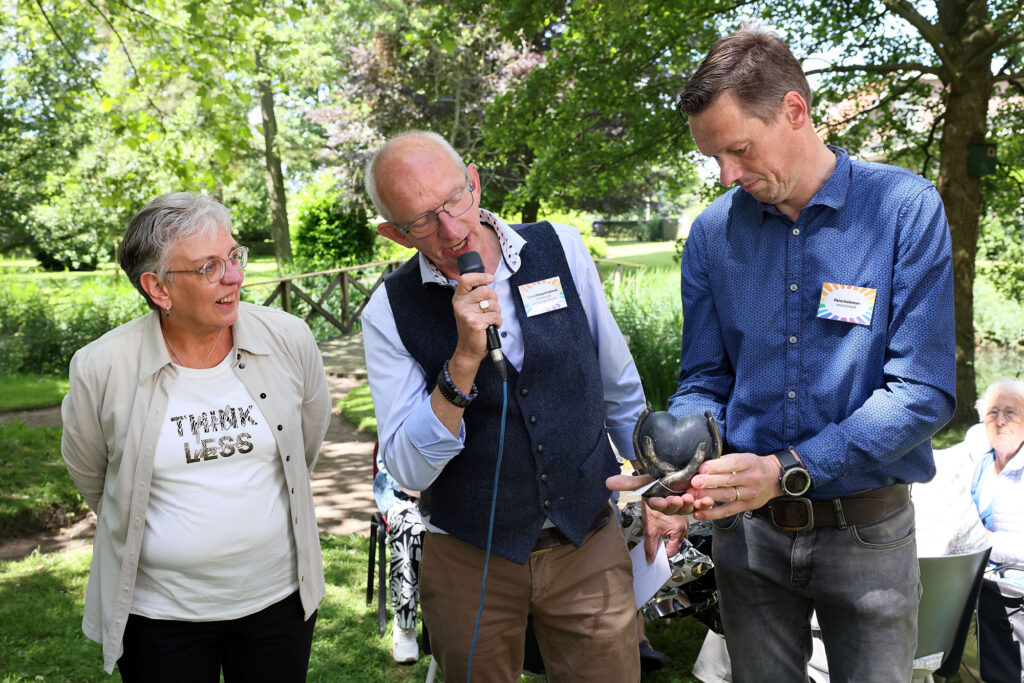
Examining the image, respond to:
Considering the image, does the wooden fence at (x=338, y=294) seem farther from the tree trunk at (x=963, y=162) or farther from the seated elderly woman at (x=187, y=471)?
the seated elderly woman at (x=187, y=471)

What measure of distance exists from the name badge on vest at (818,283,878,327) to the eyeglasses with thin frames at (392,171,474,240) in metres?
0.83

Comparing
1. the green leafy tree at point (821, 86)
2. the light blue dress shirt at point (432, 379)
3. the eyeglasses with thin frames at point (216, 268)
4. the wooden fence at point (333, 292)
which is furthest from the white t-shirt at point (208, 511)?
the wooden fence at point (333, 292)

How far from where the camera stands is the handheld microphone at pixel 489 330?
5.97ft

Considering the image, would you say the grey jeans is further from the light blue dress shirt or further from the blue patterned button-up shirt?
the light blue dress shirt

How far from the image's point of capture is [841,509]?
1741 millimetres

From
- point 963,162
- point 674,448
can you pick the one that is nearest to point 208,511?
point 674,448

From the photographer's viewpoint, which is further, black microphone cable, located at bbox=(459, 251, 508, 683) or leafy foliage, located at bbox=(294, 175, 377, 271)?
leafy foliage, located at bbox=(294, 175, 377, 271)

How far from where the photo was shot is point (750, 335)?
1.83 meters

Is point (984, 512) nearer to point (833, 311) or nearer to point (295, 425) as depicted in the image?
point (833, 311)

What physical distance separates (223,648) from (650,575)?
4.12 ft

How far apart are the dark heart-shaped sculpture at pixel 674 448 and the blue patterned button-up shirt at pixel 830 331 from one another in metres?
0.17

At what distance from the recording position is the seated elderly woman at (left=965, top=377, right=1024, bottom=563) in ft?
11.0

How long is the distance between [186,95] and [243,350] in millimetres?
20799

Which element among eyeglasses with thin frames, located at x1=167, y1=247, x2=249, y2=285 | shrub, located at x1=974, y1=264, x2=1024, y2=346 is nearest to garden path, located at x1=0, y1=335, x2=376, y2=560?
eyeglasses with thin frames, located at x1=167, y1=247, x2=249, y2=285
